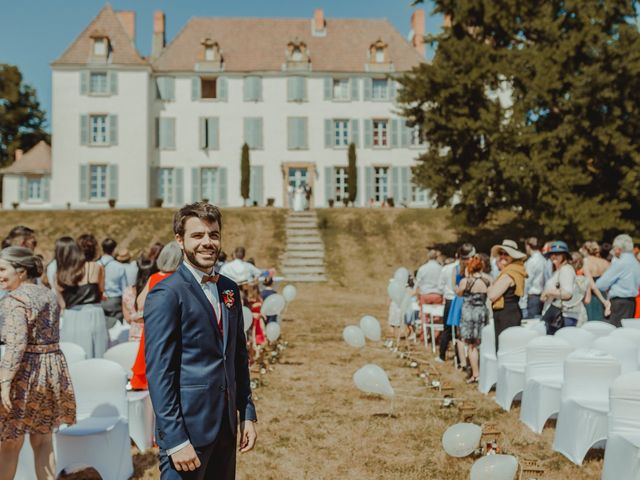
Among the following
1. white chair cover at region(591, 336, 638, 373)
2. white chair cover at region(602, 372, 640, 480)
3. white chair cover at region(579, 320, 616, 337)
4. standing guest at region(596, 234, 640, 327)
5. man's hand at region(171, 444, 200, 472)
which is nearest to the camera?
man's hand at region(171, 444, 200, 472)

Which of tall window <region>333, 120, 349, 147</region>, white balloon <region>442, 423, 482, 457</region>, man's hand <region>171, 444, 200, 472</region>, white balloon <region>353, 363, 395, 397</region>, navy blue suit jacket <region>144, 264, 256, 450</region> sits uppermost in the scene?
tall window <region>333, 120, 349, 147</region>

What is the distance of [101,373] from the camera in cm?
547

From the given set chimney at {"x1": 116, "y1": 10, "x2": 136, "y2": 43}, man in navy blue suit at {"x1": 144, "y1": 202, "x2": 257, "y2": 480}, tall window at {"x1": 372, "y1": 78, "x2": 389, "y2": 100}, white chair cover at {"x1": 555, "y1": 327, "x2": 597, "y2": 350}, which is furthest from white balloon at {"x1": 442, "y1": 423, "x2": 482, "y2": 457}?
chimney at {"x1": 116, "y1": 10, "x2": 136, "y2": 43}

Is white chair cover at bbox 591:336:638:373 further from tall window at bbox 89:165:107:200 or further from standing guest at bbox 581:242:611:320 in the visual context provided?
tall window at bbox 89:165:107:200

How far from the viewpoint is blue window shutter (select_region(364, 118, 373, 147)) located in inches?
1499

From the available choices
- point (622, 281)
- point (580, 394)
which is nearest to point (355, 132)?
point (622, 281)

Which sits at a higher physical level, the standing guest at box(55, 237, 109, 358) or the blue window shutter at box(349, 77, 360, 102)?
the blue window shutter at box(349, 77, 360, 102)

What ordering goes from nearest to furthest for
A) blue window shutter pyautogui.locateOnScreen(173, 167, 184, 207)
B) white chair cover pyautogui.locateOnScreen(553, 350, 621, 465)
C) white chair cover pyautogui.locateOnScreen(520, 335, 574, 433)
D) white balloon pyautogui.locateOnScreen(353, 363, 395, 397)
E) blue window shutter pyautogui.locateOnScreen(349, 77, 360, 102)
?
white chair cover pyautogui.locateOnScreen(553, 350, 621, 465)
white chair cover pyautogui.locateOnScreen(520, 335, 574, 433)
white balloon pyautogui.locateOnScreen(353, 363, 395, 397)
blue window shutter pyautogui.locateOnScreen(173, 167, 184, 207)
blue window shutter pyautogui.locateOnScreen(349, 77, 360, 102)

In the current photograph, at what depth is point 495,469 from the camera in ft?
15.1

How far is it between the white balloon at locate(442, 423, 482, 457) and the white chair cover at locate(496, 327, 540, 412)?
2114 mm

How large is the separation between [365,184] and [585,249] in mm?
27795

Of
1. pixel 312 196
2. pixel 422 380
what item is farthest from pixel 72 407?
pixel 312 196

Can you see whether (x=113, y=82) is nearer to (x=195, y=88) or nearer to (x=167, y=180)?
(x=195, y=88)

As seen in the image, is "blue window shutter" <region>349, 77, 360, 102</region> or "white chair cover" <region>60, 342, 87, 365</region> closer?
"white chair cover" <region>60, 342, 87, 365</region>
